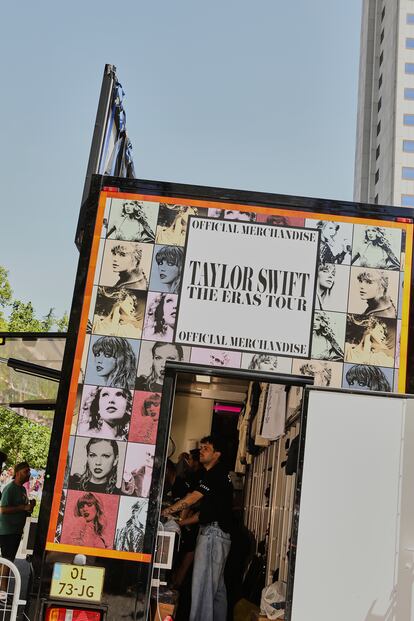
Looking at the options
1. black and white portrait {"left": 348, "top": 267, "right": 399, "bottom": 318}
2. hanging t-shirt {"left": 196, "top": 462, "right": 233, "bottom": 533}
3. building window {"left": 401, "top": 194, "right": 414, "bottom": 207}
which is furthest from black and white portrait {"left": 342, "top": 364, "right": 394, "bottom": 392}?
building window {"left": 401, "top": 194, "right": 414, "bottom": 207}

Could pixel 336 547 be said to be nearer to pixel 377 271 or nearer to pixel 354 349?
pixel 354 349

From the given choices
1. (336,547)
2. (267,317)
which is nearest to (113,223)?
(267,317)

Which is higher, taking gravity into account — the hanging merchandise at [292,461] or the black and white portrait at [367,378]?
the black and white portrait at [367,378]

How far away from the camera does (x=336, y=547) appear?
4430 millimetres

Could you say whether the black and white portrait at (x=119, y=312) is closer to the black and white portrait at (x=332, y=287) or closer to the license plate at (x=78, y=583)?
the black and white portrait at (x=332, y=287)

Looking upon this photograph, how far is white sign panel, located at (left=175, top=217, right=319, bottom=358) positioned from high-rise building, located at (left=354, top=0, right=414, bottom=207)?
180 ft

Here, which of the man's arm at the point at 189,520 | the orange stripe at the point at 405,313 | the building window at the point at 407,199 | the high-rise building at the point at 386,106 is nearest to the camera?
the orange stripe at the point at 405,313

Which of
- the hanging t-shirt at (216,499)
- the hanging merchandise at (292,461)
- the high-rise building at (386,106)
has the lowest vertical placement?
the hanging t-shirt at (216,499)

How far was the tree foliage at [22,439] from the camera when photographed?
2425cm

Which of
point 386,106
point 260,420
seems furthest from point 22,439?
point 386,106

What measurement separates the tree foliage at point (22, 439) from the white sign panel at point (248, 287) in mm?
19434

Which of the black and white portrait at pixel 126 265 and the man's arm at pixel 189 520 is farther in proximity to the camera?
the man's arm at pixel 189 520

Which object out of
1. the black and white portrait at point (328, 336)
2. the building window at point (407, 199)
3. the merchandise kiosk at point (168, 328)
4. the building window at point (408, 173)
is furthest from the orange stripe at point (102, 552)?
the building window at point (408, 173)

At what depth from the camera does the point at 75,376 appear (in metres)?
4.87
